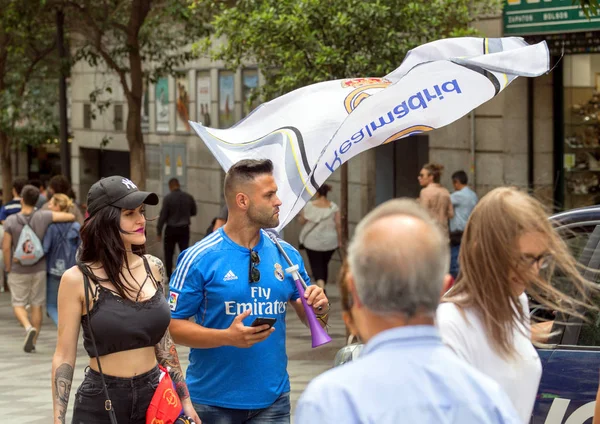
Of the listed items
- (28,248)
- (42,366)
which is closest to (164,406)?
(42,366)

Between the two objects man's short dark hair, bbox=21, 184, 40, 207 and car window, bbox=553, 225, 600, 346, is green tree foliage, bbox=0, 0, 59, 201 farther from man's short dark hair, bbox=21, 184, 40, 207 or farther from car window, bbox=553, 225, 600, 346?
car window, bbox=553, 225, 600, 346

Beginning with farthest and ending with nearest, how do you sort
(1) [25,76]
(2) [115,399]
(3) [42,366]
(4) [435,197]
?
(1) [25,76] → (4) [435,197] → (3) [42,366] → (2) [115,399]

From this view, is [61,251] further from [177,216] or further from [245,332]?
[245,332]

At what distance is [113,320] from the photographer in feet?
15.2

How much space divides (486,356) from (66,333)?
209cm

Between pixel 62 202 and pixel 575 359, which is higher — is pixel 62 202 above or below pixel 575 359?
above

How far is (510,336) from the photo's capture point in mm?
3166

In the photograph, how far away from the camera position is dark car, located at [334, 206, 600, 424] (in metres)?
4.74

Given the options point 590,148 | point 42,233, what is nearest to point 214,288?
point 42,233

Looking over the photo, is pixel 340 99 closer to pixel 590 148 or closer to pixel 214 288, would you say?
pixel 214 288

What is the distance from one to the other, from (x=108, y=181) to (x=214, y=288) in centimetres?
65

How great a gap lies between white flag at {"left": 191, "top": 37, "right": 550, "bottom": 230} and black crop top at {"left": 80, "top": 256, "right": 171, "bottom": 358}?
110cm

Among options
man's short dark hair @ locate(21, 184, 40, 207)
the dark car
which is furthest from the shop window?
the dark car

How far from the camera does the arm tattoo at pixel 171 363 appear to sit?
4.89 m
